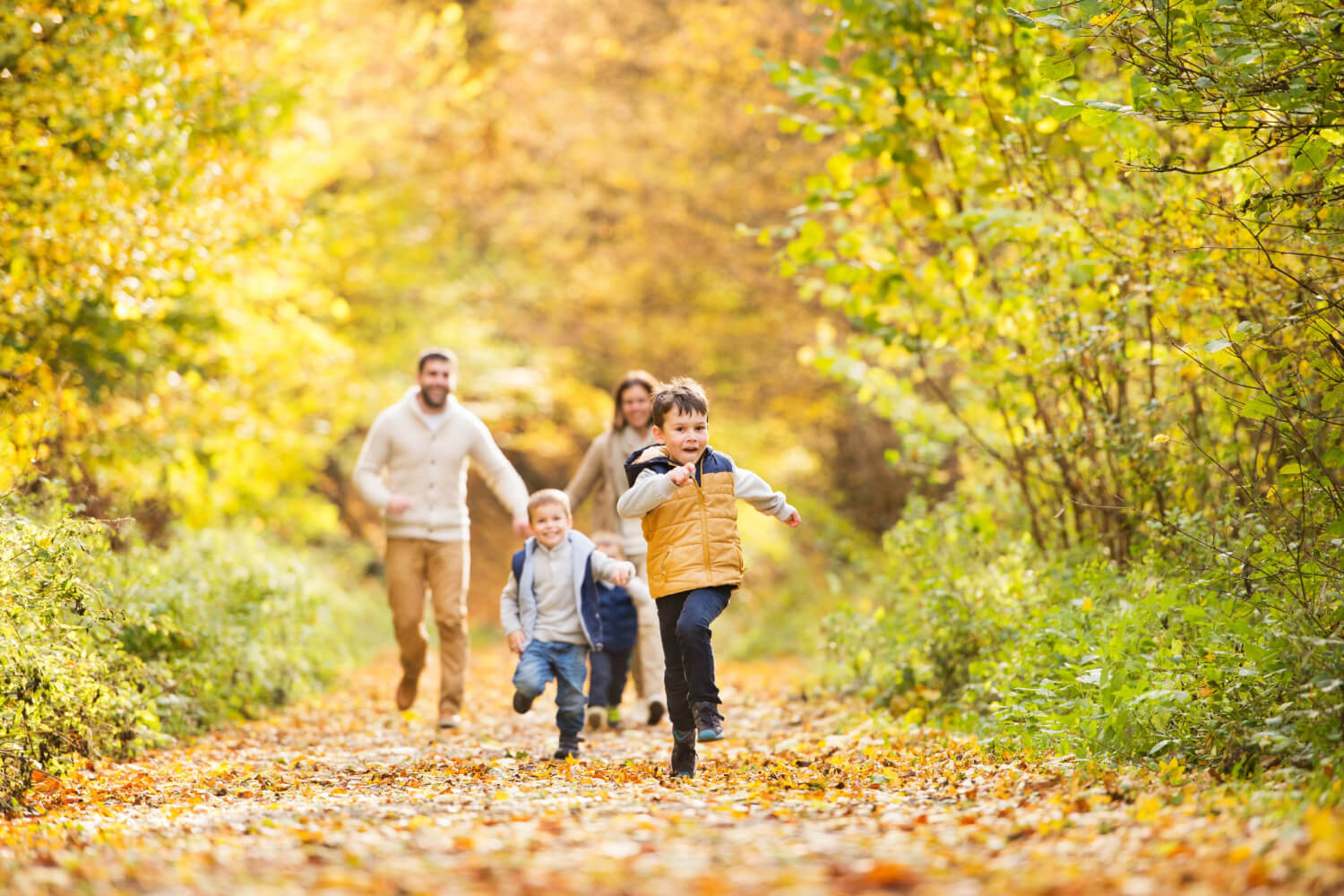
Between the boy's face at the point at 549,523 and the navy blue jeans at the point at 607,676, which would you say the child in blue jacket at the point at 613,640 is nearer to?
the navy blue jeans at the point at 607,676

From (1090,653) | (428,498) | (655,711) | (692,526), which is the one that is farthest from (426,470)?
(1090,653)

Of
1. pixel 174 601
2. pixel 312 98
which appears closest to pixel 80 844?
pixel 174 601

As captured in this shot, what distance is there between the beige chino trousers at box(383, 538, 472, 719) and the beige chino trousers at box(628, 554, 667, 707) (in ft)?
4.03

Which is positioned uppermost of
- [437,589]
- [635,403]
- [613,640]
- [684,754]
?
[635,403]

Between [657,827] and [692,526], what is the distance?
173cm

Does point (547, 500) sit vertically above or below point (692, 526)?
above

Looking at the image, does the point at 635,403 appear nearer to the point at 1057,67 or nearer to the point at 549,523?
the point at 549,523

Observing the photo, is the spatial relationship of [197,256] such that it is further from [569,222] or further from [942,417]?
[569,222]

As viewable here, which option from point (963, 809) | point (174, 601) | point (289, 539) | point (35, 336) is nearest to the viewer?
point (963, 809)

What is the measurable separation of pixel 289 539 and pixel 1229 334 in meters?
14.7

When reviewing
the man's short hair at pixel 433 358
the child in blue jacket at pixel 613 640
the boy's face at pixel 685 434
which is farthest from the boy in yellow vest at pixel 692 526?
the man's short hair at pixel 433 358

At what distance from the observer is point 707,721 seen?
588 centimetres

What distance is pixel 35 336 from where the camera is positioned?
9.64 meters

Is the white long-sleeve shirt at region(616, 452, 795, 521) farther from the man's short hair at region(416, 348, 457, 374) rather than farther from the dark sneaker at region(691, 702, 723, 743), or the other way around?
the man's short hair at region(416, 348, 457, 374)
